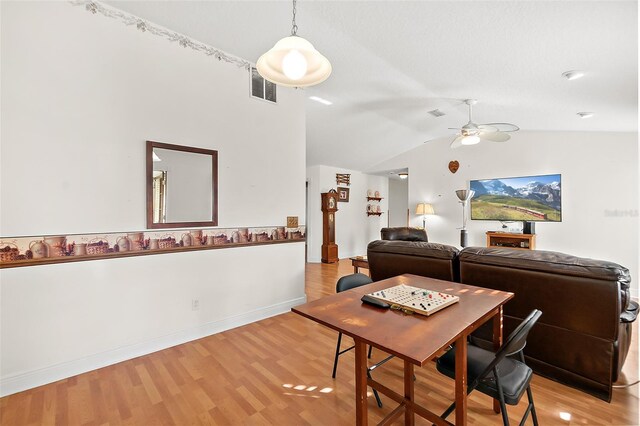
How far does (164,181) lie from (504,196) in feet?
19.2

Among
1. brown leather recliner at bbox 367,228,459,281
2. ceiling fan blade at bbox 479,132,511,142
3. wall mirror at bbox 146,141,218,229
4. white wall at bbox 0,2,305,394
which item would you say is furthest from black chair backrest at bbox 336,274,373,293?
ceiling fan blade at bbox 479,132,511,142

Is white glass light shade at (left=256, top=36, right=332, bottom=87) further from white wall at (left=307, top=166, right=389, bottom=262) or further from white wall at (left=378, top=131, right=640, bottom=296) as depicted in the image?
white wall at (left=378, top=131, right=640, bottom=296)

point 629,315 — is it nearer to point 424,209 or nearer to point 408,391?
point 408,391

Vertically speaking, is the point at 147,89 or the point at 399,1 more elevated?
the point at 399,1

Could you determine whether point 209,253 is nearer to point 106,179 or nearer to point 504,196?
point 106,179

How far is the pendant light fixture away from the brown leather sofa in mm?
1827

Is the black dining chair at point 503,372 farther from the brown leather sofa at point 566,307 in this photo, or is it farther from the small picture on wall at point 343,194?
the small picture on wall at point 343,194

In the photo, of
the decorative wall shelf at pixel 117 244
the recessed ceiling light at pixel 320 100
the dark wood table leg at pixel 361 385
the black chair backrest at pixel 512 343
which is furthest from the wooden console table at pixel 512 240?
the dark wood table leg at pixel 361 385

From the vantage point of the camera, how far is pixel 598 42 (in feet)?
6.47

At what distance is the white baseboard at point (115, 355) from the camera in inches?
80.0

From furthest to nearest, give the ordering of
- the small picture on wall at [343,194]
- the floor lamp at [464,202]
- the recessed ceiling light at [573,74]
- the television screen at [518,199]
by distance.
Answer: the small picture on wall at [343,194], the floor lamp at [464,202], the television screen at [518,199], the recessed ceiling light at [573,74]

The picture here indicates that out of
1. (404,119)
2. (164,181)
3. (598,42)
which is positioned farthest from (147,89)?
(404,119)

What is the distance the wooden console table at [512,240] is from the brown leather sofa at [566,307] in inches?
127

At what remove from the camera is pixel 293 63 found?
1460 mm
